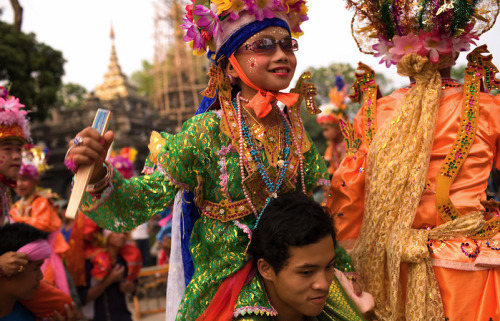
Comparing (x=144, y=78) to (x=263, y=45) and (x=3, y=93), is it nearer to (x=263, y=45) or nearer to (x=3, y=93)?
(x=3, y=93)

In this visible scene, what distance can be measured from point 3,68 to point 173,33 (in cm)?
3021

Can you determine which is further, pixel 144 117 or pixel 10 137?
pixel 144 117

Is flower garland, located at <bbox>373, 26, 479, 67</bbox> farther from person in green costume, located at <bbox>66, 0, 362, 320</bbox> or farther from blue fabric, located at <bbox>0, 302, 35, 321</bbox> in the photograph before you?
blue fabric, located at <bbox>0, 302, 35, 321</bbox>

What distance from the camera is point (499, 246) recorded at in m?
2.82

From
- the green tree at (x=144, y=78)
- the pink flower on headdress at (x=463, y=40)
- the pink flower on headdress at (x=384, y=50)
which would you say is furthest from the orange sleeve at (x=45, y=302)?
the green tree at (x=144, y=78)

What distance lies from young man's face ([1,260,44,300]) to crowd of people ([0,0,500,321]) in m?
0.01

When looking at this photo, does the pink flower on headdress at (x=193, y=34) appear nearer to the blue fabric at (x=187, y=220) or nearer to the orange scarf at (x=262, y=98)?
the orange scarf at (x=262, y=98)

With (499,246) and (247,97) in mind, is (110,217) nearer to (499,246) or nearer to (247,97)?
(247,97)

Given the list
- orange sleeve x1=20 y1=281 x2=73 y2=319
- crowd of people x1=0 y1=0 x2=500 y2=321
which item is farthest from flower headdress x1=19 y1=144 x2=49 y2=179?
crowd of people x1=0 y1=0 x2=500 y2=321

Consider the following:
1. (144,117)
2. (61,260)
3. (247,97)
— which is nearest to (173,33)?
(144,117)

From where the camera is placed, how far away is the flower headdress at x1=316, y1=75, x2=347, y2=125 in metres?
6.94

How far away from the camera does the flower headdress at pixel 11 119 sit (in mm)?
4023

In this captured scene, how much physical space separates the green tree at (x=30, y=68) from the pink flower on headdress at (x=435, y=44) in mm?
13426

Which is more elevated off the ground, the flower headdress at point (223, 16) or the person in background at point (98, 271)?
the flower headdress at point (223, 16)
